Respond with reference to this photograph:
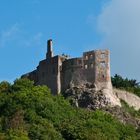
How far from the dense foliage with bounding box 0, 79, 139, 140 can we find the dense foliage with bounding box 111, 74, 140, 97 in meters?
15.6

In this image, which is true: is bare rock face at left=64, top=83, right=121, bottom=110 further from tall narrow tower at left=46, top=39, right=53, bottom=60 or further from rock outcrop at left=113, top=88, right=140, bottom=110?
tall narrow tower at left=46, top=39, right=53, bottom=60

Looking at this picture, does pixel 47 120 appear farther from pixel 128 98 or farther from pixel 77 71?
pixel 128 98

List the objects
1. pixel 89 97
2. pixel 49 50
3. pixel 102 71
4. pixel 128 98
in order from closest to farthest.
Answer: pixel 102 71 → pixel 89 97 → pixel 49 50 → pixel 128 98

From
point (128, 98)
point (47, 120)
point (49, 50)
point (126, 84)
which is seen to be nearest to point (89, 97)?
point (47, 120)

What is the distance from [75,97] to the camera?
4857 inches

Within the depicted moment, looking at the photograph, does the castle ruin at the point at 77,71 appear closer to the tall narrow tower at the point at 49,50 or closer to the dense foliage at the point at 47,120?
the tall narrow tower at the point at 49,50

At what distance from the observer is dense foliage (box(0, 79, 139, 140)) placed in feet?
382

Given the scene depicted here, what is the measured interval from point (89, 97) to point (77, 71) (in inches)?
113

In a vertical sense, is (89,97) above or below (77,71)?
below

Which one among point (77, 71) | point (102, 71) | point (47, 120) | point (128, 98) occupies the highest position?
point (77, 71)

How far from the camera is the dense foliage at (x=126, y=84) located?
13788 centimetres

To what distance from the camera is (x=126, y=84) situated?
14088 cm

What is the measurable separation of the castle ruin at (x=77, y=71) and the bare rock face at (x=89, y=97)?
17.2 inches

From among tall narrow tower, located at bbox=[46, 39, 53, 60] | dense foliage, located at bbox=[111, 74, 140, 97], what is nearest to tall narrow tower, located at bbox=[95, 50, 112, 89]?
tall narrow tower, located at bbox=[46, 39, 53, 60]
